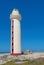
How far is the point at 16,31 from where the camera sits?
56.1m

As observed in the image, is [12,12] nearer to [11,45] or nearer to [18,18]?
[18,18]

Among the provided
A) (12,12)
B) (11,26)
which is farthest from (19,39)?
(12,12)

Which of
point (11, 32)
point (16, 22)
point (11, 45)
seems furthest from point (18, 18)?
point (11, 45)

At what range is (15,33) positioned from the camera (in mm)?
55938

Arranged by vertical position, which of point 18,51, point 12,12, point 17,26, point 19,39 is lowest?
point 18,51

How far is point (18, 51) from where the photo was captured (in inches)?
2191

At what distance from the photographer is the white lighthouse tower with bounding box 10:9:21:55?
2188 inches

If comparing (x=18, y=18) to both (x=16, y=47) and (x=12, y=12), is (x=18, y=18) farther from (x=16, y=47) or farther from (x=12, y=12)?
(x=16, y=47)

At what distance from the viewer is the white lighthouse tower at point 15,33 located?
55.6 m

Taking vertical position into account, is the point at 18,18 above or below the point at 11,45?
above

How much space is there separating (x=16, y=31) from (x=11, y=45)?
4.68 m

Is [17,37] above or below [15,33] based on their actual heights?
below

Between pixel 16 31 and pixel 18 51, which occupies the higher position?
pixel 16 31

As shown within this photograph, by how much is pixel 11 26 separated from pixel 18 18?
3414 millimetres
